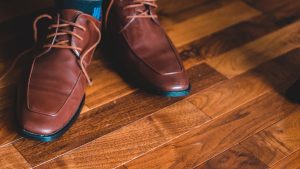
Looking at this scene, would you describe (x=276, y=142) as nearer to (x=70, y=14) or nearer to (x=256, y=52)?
(x=256, y=52)

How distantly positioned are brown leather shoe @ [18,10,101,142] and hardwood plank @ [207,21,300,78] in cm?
33

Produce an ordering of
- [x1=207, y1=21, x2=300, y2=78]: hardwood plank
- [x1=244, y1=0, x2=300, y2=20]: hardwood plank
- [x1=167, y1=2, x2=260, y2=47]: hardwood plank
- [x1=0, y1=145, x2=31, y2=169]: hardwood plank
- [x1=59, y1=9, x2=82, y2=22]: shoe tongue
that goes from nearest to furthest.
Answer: [x1=0, y1=145, x2=31, y2=169]: hardwood plank < [x1=59, y1=9, x2=82, y2=22]: shoe tongue < [x1=207, y1=21, x2=300, y2=78]: hardwood plank < [x1=167, y1=2, x2=260, y2=47]: hardwood plank < [x1=244, y1=0, x2=300, y2=20]: hardwood plank

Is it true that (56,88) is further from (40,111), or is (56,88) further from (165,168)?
(165,168)

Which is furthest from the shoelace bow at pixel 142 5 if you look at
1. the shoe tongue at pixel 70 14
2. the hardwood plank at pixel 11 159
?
the hardwood plank at pixel 11 159

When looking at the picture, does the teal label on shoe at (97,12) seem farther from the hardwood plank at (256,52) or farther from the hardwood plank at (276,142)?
the hardwood plank at (276,142)

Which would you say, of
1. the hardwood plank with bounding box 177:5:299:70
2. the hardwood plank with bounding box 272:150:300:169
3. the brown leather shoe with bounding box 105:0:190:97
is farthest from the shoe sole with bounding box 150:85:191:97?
the hardwood plank with bounding box 272:150:300:169

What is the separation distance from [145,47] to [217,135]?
0.84 ft

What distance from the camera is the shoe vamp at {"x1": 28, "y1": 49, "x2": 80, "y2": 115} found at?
0.97m

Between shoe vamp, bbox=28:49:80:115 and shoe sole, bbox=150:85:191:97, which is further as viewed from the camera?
shoe sole, bbox=150:85:191:97

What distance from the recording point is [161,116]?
1.07 m

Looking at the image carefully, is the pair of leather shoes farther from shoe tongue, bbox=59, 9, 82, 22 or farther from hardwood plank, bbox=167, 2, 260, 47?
hardwood plank, bbox=167, 2, 260, 47

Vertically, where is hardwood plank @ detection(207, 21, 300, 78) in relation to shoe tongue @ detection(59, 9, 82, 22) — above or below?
below

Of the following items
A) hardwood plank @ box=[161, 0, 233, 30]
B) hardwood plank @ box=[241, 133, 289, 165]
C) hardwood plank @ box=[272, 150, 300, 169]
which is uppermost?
hardwood plank @ box=[161, 0, 233, 30]

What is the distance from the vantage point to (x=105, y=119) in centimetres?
105
